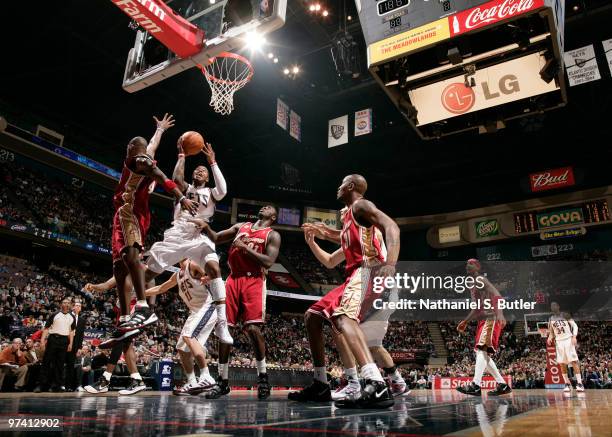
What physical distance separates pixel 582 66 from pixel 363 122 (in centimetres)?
822

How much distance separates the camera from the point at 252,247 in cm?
509

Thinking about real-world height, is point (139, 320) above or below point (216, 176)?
below

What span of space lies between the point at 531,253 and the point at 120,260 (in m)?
26.6

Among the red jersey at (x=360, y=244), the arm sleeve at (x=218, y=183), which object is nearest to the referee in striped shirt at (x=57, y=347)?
the arm sleeve at (x=218, y=183)

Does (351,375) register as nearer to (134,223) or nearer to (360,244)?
(360,244)

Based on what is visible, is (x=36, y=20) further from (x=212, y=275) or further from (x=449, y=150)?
(x=449, y=150)

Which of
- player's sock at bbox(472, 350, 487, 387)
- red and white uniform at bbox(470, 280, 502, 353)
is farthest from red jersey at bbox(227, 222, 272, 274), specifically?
player's sock at bbox(472, 350, 487, 387)

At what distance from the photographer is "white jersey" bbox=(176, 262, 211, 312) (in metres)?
5.55

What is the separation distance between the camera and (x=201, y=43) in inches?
245

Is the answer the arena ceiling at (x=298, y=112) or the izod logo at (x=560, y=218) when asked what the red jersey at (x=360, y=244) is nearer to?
the arena ceiling at (x=298, y=112)

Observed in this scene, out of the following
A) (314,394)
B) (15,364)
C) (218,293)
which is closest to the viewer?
(314,394)

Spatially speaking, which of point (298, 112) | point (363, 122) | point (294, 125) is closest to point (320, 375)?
point (363, 122)

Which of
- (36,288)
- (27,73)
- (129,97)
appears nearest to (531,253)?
(129,97)

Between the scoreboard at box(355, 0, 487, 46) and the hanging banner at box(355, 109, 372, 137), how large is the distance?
13.2 metres
